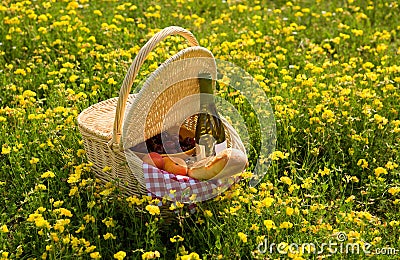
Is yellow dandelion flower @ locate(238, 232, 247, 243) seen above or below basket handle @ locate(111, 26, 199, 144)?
below

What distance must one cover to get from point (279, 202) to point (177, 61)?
0.87 meters

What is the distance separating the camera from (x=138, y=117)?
10.3ft

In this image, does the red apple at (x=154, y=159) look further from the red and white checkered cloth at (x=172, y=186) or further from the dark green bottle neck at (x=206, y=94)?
the dark green bottle neck at (x=206, y=94)

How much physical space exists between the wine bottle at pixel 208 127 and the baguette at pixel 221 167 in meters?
0.27

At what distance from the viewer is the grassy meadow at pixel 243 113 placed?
301cm

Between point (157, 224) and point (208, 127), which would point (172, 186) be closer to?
point (157, 224)

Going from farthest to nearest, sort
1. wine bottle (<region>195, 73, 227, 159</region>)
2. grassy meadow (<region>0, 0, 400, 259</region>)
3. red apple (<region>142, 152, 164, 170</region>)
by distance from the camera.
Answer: wine bottle (<region>195, 73, 227, 159</region>)
red apple (<region>142, 152, 164, 170</region>)
grassy meadow (<region>0, 0, 400, 259</region>)

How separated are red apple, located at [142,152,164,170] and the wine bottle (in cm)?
26

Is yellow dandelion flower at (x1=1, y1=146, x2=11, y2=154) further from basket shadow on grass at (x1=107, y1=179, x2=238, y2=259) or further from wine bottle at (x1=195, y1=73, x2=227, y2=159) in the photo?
wine bottle at (x1=195, y1=73, x2=227, y2=159)

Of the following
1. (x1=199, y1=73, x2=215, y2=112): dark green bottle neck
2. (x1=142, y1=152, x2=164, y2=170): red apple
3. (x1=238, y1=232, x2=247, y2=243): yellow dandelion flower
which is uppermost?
(x1=199, y1=73, x2=215, y2=112): dark green bottle neck

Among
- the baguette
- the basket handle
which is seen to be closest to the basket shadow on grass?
the baguette

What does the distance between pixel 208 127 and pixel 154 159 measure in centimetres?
40

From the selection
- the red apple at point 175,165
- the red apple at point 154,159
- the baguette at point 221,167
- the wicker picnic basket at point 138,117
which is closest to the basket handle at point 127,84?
the wicker picnic basket at point 138,117

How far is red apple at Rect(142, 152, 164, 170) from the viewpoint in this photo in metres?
3.19
